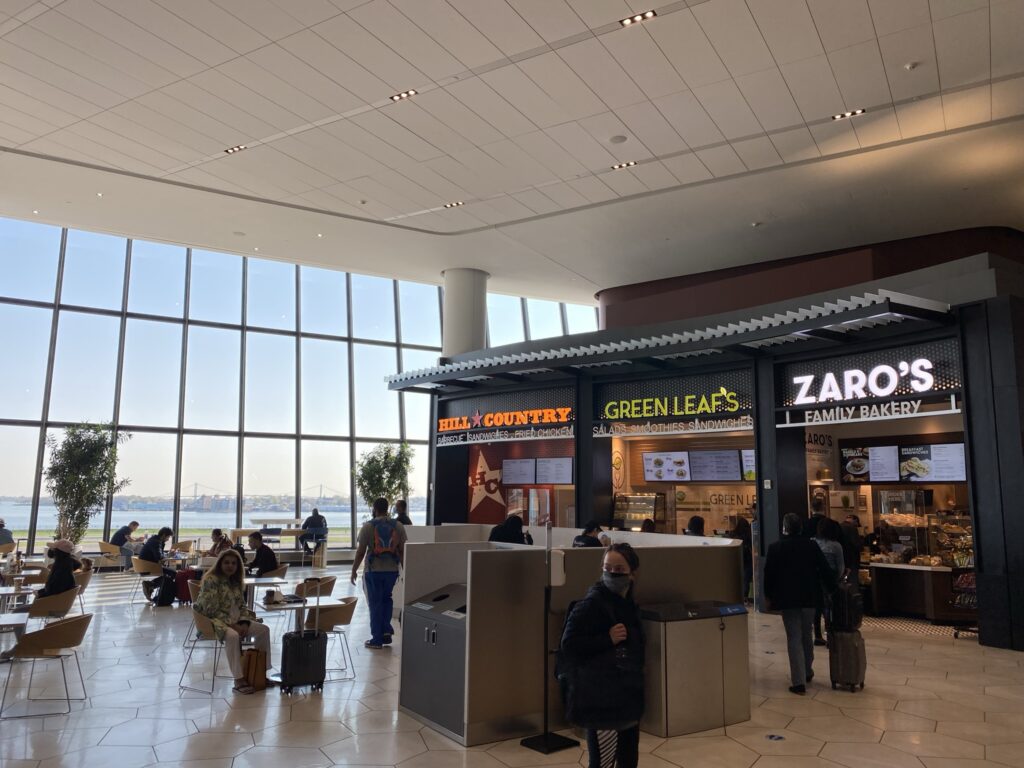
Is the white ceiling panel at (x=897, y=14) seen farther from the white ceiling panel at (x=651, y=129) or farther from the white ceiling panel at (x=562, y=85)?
the white ceiling panel at (x=562, y=85)

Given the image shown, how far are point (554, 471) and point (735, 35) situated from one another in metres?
8.25

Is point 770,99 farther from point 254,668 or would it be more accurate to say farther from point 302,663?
point 254,668

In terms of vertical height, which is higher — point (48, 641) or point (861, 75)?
point (861, 75)

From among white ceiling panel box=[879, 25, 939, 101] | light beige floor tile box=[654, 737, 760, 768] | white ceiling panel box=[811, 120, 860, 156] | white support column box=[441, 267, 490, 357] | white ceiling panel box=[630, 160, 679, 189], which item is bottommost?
light beige floor tile box=[654, 737, 760, 768]

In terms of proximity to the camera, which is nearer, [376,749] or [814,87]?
[376,749]

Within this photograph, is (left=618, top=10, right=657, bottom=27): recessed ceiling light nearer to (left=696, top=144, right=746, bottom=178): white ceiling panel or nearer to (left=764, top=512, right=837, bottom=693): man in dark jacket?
(left=696, top=144, right=746, bottom=178): white ceiling panel

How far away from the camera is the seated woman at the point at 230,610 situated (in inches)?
220

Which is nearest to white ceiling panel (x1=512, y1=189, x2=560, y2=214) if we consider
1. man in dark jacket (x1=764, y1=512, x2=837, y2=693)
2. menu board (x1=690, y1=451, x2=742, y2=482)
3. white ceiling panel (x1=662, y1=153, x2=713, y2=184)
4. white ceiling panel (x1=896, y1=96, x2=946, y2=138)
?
white ceiling panel (x1=662, y1=153, x2=713, y2=184)

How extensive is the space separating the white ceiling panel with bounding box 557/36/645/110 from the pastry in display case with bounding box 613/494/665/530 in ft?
20.6

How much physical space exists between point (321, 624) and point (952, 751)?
4.62 meters

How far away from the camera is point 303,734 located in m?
4.52

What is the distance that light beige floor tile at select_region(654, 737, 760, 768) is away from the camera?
4.08 m

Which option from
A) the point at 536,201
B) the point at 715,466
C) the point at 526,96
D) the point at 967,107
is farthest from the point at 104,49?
the point at 715,466

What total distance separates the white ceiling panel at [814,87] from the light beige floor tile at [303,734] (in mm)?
6934
